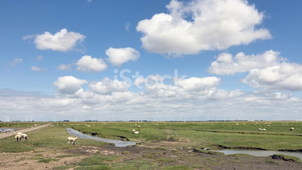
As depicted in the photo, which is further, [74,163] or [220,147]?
[220,147]

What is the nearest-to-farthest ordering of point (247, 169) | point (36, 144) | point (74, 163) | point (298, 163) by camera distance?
point (247, 169)
point (74, 163)
point (298, 163)
point (36, 144)

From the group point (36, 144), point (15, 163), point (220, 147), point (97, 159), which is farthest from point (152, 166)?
point (36, 144)

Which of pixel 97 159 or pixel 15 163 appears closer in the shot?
pixel 15 163

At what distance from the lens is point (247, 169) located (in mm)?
23344

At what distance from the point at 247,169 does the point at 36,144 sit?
3592cm

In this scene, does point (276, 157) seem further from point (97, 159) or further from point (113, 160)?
point (97, 159)

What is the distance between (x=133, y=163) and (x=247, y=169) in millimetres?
12519

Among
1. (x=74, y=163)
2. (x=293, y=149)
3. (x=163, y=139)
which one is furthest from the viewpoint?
(x=163, y=139)

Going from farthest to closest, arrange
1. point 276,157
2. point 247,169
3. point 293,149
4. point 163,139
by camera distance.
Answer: point 163,139, point 293,149, point 276,157, point 247,169

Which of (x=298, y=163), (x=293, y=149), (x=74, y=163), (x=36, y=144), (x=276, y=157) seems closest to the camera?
(x=74, y=163)

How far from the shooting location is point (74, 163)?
24984 millimetres

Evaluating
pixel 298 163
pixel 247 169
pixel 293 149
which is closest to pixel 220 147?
pixel 293 149

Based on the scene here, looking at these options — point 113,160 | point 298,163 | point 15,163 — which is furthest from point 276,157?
point 15,163

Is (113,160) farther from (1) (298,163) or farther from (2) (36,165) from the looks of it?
(1) (298,163)
